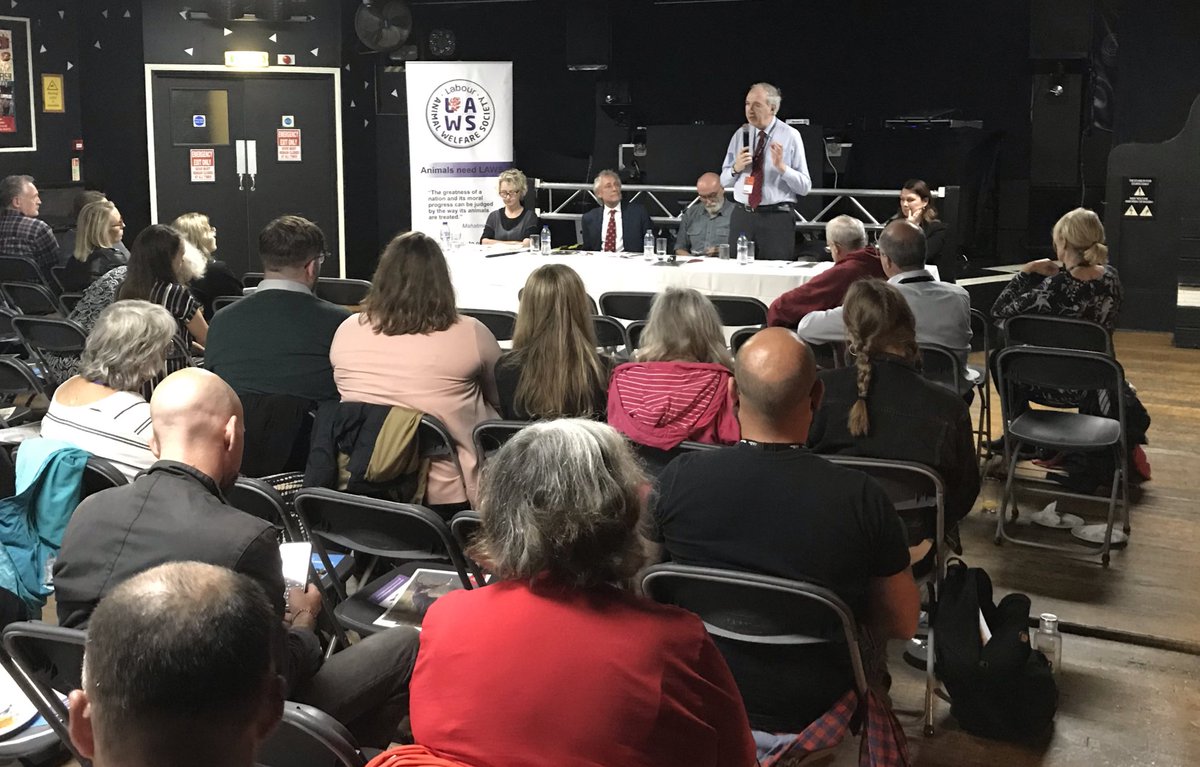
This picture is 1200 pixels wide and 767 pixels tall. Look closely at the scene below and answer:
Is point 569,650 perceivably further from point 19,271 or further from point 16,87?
point 16,87

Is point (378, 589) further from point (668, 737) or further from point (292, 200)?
point (292, 200)

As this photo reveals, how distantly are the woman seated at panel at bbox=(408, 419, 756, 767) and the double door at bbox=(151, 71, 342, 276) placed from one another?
10421mm

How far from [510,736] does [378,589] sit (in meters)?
1.52

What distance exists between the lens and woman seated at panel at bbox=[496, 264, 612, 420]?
386 centimetres

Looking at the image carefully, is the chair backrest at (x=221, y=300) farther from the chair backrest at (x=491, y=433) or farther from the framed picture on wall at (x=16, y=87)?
the framed picture on wall at (x=16, y=87)

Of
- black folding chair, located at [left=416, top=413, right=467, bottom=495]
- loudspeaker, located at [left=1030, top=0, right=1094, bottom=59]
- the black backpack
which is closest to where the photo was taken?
the black backpack

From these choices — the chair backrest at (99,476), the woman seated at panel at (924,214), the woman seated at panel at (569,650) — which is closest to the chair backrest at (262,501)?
the chair backrest at (99,476)

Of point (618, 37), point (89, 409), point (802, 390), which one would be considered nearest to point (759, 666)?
point (802, 390)

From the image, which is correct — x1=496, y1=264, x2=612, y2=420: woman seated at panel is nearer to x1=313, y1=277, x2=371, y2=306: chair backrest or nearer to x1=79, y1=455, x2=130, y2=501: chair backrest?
x1=79, y1=455, x2=130, y2=501: chair backrest

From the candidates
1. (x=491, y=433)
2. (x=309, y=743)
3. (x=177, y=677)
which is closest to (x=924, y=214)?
(x=491, y=433)

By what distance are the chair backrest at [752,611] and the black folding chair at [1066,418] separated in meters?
2.62

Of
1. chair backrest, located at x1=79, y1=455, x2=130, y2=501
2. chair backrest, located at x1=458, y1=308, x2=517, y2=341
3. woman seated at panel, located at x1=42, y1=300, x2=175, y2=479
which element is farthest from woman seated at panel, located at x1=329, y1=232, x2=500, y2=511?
chair backrest, located at x1=458, y1=308, x2=517, y2=341

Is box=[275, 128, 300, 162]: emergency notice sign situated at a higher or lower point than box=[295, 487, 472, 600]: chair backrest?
higher

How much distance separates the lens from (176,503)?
2.28m
